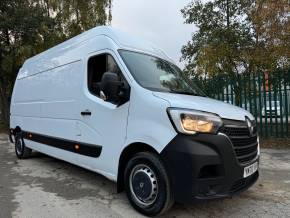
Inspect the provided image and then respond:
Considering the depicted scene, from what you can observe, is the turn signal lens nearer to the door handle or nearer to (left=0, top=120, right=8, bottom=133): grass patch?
the door handle

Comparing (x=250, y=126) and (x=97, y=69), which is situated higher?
(x=97, y=69)

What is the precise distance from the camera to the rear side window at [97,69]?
5.44 metres

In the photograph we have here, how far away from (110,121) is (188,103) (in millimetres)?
1326

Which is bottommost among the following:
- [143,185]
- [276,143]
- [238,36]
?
[143,185]

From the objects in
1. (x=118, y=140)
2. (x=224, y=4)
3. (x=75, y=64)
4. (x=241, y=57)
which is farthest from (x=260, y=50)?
(x=118, y=140)

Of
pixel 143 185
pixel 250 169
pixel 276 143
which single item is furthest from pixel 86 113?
pixel 276 143

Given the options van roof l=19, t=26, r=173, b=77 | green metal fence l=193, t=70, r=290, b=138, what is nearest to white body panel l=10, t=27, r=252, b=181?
van roof l=19, t=26, r=173, b=77

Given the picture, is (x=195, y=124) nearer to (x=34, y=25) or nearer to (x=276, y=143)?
(x=276, y=143)

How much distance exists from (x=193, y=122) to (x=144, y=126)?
2.29 feet

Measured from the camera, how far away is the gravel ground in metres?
4.68

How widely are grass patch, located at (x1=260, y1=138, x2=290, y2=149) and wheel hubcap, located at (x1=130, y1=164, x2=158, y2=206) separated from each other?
6.15m

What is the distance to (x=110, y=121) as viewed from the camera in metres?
5.11

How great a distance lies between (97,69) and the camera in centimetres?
575

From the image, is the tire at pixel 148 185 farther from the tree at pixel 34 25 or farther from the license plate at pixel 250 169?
the tree at pixel 34 25
